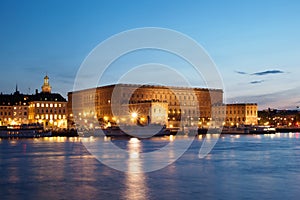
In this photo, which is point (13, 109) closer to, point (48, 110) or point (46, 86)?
point (48, 110)

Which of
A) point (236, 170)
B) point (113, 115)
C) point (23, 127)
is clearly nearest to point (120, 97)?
point (113, 115)

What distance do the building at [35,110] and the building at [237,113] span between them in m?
42.7

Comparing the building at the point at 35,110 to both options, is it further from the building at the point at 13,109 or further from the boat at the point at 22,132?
the boat at the point at 22,132

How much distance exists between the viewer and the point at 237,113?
128625 millimetres

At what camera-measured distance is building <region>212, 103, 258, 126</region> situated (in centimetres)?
12788

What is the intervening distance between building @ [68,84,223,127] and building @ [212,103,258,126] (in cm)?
302

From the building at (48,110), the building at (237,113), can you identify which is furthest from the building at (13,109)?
the building at (237,113)

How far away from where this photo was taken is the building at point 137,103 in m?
110

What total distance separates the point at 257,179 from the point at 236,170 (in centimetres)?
329

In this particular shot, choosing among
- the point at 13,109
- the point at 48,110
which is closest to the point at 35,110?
the point at 48,110

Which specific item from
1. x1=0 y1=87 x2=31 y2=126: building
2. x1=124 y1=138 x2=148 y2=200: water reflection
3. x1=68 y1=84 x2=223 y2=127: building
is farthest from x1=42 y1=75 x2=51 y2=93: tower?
x1=124 y1=138 x2=148 y2=200: water reflection

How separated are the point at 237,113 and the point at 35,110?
54233mm

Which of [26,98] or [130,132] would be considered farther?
[26,98]

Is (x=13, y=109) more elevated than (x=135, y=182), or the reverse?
(x=13, y=109)
